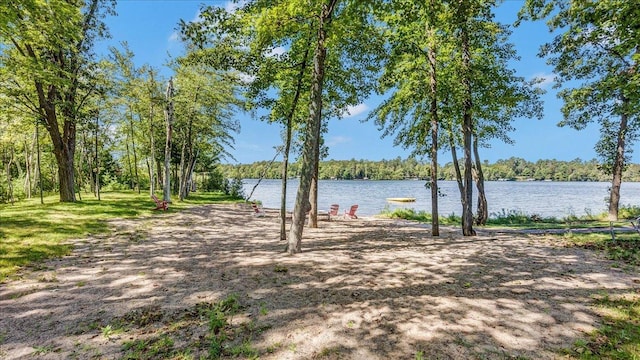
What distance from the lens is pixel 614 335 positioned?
443 centimetres

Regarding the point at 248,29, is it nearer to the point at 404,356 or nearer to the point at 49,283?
the point at 49,283

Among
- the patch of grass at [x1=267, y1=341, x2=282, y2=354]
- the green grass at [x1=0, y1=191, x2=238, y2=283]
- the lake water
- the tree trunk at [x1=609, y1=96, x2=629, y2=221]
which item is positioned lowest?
the lake water

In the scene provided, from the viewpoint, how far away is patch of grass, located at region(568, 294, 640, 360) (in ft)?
13.0

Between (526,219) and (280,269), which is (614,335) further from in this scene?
(526,219)

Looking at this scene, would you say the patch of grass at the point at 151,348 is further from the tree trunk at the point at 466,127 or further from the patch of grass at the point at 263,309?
the tree trunk at the point at 466,127

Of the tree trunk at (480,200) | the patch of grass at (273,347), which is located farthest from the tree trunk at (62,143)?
the tree trunk at (480,200)

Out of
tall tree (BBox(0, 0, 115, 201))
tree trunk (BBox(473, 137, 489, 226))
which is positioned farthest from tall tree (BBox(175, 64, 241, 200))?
tree trunk (BBox(473, 137, 489, 226))

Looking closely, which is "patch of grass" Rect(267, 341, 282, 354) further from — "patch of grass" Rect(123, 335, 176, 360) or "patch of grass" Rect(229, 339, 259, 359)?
"patch of grass" Rect(123, 335, 176, 360)

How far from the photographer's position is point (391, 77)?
12328 mm

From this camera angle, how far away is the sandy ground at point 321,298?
4.20m

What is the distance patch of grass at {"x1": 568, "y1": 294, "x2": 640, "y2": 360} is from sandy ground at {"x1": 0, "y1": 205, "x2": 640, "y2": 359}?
18cm

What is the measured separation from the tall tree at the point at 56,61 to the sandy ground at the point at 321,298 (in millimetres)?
9529

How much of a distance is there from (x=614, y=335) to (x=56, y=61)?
2514cm

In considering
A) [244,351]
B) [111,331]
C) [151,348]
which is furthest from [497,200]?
[111,331]
